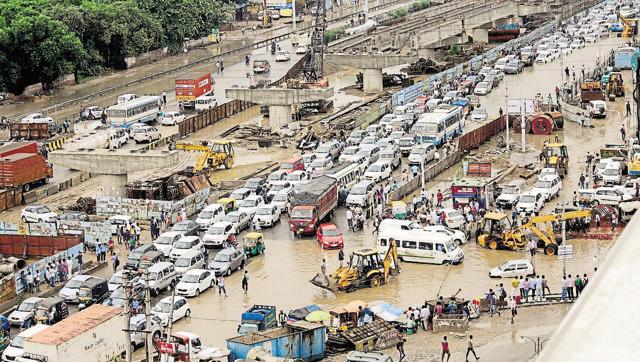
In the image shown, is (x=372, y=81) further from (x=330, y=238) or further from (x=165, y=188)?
(x=330, y=238)

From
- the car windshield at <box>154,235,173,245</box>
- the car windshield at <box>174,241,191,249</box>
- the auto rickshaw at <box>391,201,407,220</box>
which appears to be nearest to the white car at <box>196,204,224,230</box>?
the car windshield at <box>154,235,173,245</box>

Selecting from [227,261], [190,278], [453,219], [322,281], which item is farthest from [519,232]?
[190,278]

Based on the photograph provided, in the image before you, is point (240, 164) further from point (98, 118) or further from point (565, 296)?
point (565, 296)

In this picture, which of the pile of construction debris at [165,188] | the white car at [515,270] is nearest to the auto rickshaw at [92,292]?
the white car at [515,270]

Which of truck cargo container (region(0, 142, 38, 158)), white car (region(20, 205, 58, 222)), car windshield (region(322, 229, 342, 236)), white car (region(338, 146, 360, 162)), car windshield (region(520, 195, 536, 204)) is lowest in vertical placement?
white car (region(20, 205, 58, 222))

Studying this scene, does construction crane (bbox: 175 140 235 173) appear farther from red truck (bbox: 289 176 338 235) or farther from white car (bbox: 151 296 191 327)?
white car (bbox: 151 296 191 327)

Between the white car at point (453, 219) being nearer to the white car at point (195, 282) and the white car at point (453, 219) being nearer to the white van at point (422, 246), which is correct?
the white van at point (422, 246)
